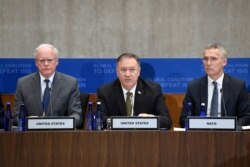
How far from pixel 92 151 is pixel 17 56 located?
2.91 metres

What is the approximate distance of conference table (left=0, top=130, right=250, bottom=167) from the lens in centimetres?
338

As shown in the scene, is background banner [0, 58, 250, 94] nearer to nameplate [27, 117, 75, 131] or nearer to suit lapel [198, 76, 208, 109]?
suit lapel [198, 76, 208, 109]

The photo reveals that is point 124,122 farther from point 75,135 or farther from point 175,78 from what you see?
point 175,78

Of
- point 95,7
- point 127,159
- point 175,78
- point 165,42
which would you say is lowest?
point 127,159

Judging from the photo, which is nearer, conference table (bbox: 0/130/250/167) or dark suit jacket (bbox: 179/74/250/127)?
conference table (bbox: 0/130/250/167)

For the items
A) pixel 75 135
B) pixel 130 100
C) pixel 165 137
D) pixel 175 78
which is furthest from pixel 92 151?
pixel 175 78

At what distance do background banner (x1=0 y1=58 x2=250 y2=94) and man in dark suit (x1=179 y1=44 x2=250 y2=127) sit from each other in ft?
3.41

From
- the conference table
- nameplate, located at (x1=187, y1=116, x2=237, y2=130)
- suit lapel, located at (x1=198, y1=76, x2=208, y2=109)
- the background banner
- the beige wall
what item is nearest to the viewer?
the conference table

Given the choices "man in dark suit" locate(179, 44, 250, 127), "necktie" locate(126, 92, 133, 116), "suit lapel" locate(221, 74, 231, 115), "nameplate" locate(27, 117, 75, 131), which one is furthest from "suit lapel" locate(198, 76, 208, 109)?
"nameplate" locate(27, 117, 75, 131)

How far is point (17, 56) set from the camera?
6.00 m

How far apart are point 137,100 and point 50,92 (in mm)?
796

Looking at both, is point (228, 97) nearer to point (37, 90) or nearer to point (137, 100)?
point (137, 100)

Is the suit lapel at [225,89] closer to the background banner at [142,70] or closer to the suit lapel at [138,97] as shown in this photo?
the suit lapel at [138,97]

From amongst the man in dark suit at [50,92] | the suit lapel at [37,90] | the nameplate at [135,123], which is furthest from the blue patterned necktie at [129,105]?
the nameplate at [135,123]
